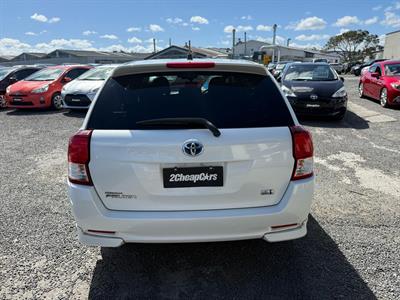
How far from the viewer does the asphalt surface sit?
2562 millimetres

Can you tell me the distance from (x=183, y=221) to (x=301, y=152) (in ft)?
3.27

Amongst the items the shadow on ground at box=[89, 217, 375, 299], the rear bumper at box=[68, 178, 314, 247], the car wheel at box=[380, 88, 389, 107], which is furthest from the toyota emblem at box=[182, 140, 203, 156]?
the car wheel at box=[380, 88, 389, 107]

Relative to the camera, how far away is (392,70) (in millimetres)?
11258

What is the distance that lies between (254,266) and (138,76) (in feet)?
6.15

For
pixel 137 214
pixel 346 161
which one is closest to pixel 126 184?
pixel 137 214

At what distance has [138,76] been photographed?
2.60 m

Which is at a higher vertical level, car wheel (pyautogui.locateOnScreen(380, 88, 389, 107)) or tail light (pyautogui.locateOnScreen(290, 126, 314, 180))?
tail light (pyautogui.locateOnScreen(290, 126, 314, 180))

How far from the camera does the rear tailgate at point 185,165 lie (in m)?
2.26

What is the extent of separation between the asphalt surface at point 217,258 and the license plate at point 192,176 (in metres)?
0.89

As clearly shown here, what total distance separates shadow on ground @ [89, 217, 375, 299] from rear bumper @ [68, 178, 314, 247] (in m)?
0.45

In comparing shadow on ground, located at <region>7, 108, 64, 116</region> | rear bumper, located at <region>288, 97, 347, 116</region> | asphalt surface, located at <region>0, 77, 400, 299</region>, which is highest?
rear bumper, located at <region>288, 97, 347, 116</region>

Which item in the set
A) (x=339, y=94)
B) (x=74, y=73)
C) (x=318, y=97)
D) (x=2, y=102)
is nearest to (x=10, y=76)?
(x=2, y=102)

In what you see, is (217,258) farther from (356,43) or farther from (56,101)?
(356,43)

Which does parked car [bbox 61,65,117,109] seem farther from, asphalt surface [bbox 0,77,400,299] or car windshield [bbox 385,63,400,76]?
car windshield [bbox 385,63,400,76]
